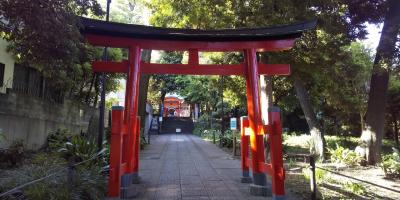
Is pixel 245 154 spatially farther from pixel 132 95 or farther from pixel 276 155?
pixel 132 95

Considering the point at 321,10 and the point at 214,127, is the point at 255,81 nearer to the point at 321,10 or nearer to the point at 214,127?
the point at 321,10

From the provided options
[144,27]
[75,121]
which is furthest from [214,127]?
[144,27]

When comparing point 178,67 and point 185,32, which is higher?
point 185,32

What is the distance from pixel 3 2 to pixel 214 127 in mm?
30119

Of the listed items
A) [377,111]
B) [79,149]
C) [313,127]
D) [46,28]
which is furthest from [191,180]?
[377,111]

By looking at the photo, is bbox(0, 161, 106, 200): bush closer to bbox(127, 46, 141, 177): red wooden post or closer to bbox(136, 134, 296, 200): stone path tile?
bbox(127, 46, 141, 177): red wooden post

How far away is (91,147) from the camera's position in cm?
1114

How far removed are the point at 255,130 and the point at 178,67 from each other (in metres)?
2.36

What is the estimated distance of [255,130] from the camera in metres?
9.01

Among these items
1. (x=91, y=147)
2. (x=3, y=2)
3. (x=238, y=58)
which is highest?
(x=238, y=58)

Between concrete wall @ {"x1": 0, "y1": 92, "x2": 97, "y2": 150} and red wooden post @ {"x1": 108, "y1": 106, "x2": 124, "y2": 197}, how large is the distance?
5716mm

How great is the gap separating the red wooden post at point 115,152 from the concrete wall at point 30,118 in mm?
5716

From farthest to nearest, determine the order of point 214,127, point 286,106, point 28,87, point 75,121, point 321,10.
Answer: point 214,127 → point 286,106 → point 75,121 → point 28,87 → point 321,10

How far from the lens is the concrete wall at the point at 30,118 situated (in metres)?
12.8
